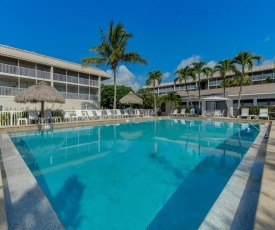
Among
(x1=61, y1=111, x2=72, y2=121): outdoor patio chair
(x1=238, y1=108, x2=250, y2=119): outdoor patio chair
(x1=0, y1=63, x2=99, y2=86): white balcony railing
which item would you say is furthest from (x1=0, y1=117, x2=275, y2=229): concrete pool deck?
(x1=0, y1=63, x2=99, y2=86): white balcony railing

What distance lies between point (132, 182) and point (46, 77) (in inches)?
824

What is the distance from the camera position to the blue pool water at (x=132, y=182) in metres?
3.17

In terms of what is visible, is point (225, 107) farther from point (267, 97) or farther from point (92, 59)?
point (92, 59)

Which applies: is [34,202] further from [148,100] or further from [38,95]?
[148,100]

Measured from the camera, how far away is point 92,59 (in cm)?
1905

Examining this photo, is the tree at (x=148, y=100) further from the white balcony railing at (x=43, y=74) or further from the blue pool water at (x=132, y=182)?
the blue pool water at (x=132, y=182)

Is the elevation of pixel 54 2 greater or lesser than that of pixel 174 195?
greater

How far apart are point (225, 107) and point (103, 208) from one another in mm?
23512

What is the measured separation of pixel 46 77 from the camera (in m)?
21.9

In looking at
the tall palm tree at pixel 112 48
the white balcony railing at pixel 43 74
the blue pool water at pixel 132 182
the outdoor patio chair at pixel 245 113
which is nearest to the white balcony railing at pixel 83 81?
the white balcony railing at pixel 43 74

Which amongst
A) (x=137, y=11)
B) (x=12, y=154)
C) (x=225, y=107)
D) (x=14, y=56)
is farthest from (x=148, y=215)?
(x=137, y=11)

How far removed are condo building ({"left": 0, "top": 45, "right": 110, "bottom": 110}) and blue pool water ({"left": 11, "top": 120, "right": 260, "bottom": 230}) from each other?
46.8 feet

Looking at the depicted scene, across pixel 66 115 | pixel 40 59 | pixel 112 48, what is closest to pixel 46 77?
pixel 40 59

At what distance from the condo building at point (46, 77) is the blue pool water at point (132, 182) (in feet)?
46.8
